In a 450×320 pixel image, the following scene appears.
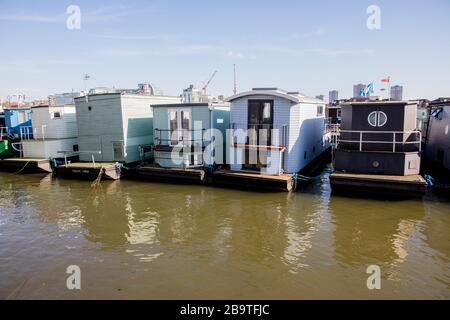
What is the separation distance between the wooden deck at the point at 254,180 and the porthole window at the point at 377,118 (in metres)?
4.28

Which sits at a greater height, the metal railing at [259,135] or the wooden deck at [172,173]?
the metal railing at [259,135]

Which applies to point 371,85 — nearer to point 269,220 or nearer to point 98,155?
point 269,220

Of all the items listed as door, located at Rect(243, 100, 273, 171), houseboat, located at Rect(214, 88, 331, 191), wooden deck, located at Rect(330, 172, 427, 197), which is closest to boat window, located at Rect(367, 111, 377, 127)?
wooden deck, located at Rect(330, 172, 427, 197)

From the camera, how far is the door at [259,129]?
1666 cm

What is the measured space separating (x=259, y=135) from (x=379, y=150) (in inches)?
216

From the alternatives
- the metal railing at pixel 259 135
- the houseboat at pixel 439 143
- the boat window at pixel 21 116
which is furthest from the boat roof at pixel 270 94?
the boat window at pixel 21 116

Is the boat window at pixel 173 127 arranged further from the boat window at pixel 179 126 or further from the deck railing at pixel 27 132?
the deck railing at pixel 27 132

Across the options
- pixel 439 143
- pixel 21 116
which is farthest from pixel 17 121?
pixel 439 143

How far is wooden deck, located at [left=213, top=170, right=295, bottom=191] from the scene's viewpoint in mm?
15547

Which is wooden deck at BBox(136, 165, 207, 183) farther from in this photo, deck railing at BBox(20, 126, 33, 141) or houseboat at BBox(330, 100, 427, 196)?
deck railing at BBox(20, 126, 33, 141)

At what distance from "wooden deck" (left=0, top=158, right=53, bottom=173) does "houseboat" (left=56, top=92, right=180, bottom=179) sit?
4.89 feet

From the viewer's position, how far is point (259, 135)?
55.4ft

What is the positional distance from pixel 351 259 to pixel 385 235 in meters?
2.32
